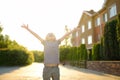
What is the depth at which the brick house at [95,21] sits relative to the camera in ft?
105

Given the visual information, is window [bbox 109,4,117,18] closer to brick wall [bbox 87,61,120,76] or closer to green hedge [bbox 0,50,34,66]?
brick wall [bbox 87,61,120,76]

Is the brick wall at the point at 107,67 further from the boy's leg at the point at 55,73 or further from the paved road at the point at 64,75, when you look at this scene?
the boy's leg at the point at 55,73

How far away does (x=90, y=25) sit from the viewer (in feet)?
147

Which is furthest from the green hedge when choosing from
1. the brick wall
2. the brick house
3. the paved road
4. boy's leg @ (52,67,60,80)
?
boy's leg @ (52,67,60,80)

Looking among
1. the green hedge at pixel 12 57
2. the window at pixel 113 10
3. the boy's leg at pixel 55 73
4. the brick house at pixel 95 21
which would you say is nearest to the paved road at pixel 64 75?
the boy's leg at pixel 55 73

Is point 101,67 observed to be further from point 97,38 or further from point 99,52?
point 97,38

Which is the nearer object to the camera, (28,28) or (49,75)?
(49,75)

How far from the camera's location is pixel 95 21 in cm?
4288

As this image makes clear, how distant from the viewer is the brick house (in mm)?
31909

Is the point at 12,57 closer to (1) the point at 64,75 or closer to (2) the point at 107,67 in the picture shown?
(2) the point at 107,67

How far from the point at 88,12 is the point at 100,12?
8.55 meters

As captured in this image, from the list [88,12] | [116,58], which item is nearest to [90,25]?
[88,12]

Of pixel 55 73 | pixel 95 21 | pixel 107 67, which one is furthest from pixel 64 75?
pixel 95 21

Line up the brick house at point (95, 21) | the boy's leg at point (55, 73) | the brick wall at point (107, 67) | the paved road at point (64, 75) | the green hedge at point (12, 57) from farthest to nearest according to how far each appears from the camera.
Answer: the green hedge at point (12, 57), the brick house at point (95, 21), the brick wall at point (107, 67), the paved road at point (64, 75), the boy's leg at point (55, 73)
